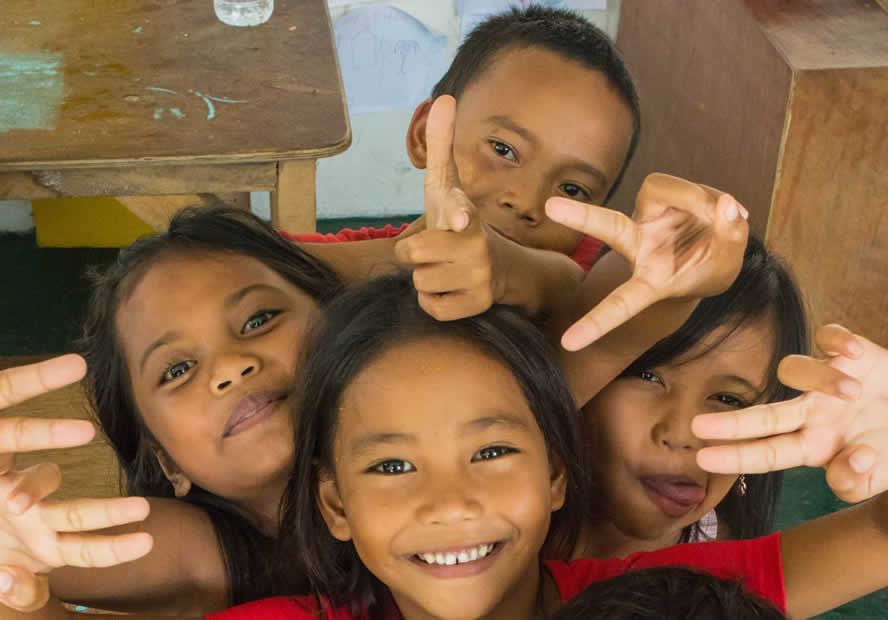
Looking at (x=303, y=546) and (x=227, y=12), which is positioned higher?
(x=227, y=12)

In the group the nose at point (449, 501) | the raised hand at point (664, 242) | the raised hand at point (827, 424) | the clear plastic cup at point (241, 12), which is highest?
the raised hand at point (664, 242)

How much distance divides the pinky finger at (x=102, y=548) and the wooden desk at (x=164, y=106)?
897 millimetres

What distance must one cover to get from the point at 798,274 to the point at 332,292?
109 centimetres

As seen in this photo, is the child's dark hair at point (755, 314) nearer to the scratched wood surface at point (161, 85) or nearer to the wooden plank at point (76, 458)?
the scratched wood surface at point (161, 85)

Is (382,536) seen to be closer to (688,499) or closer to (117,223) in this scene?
(688,499)

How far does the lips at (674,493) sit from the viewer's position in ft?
4.72

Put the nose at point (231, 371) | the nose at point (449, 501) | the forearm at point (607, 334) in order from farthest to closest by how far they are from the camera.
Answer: the nose at point (231, 371)
the forearm at point (607, 334)
the nose at point (449, 501)

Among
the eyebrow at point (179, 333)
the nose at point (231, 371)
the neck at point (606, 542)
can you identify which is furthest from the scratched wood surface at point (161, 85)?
the neck at point (606, 542)

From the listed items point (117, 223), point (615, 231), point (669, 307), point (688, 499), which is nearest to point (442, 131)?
point (615, 231)

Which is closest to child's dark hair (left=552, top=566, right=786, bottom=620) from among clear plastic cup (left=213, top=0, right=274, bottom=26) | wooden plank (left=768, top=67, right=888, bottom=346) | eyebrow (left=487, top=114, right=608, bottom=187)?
eyebrow (left=487, top=114, right=608, bottom=187)

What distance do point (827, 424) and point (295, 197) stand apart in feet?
3.74

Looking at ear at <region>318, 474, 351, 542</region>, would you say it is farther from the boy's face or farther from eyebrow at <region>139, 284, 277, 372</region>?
the boy's face

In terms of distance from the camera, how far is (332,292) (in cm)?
153

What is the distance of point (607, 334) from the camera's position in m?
1.25
